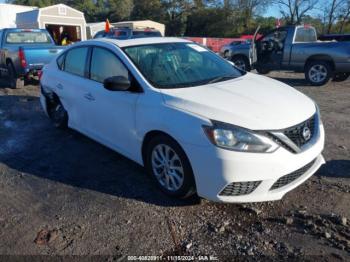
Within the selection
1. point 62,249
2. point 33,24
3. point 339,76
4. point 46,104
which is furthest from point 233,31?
point 62,249

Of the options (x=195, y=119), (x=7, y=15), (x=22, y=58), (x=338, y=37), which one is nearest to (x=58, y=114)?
(x=195, y=119)

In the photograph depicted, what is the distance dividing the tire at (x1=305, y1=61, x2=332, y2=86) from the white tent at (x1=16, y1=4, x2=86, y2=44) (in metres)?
18.2

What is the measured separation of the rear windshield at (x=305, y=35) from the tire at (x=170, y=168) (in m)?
9.25

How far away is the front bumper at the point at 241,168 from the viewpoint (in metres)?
3.16

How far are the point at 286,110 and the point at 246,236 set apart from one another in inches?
50.0

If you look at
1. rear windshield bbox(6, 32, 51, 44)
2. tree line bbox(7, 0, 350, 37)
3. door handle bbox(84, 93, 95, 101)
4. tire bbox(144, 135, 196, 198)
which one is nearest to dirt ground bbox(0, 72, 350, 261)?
tire bbox(144, 135, 196, 198)

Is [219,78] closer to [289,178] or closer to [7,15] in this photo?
[289,178]

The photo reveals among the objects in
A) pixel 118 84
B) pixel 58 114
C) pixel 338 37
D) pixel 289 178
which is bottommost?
pixel 58 114

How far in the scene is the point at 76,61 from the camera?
535 cm

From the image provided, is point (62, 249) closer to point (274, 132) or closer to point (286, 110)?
point (274, 132)

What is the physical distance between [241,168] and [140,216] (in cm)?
114

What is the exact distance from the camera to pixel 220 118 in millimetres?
3277

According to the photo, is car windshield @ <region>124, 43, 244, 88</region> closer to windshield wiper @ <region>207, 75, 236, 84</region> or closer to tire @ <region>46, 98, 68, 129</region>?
windshield wiper @ <region>207, 75, 236, 84</region>

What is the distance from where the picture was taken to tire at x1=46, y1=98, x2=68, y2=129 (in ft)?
19.3
